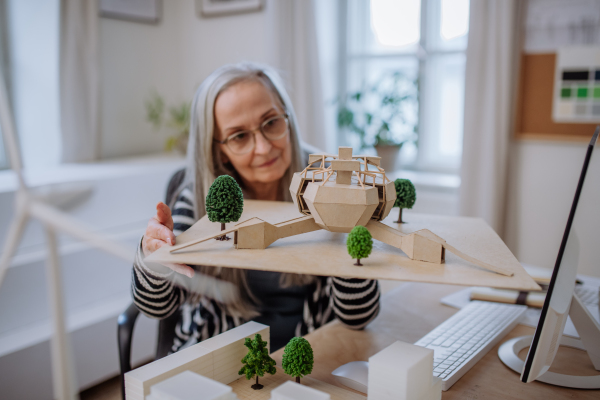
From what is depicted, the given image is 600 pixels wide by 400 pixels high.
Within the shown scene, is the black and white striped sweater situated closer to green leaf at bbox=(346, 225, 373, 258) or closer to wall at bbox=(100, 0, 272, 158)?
green leaf at bbox=(346, 225, 373, 258)

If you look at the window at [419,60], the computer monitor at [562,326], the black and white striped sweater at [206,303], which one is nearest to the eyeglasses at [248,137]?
the black and white striped sweater at [206,303]

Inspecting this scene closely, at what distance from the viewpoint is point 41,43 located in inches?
85.3

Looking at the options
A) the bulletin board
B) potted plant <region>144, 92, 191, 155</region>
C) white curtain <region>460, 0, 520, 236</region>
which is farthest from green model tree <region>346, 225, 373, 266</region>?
potted plant <region>144, 92, 191, 155</region>

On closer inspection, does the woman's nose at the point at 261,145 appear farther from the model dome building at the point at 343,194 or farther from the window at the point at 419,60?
the window at the point at 419,60

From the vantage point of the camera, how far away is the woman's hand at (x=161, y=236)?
0.71 meters

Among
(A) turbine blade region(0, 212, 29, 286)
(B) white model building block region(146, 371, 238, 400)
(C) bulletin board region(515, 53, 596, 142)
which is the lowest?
(B) white model building block region(146, 371, 238, 400)

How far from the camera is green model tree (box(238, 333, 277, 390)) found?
0.78m

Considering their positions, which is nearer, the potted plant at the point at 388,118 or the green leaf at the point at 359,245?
the green leaf at the point at 359,245

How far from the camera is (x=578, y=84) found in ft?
6.60

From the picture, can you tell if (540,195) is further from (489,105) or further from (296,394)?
(296,394)

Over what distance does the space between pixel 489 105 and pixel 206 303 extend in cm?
151

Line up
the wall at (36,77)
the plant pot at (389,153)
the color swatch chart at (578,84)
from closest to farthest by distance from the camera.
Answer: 1. the color swatch chart at (578,84)
2. the wall at (36,77)
3. the plant pot at (389,153)

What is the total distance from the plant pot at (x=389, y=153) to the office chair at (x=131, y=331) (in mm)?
1329

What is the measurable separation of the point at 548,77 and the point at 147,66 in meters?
2.06
